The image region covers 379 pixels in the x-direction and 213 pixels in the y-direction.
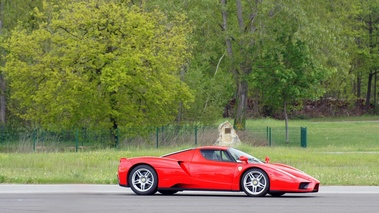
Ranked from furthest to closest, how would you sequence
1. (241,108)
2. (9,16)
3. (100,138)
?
(241,108) → (9,16) → (100,138)

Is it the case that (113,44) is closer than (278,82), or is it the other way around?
(113,44)

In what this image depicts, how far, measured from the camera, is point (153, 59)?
131ft

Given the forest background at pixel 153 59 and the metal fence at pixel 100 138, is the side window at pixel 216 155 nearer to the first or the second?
the metal fence at pixel 100 138

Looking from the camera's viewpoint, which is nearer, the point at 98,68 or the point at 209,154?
the point at 209,154

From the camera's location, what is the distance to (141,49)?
41000mm

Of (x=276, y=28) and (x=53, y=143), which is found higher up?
(x=276, y=28)

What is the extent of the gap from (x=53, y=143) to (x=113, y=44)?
5.80 metres

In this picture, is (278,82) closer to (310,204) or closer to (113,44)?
(113,44)

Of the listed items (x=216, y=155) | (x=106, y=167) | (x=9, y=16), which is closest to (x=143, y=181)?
(x=216, y=155)

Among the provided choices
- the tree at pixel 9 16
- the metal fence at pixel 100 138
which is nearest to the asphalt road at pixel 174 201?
the metal fence at pixel 100 138

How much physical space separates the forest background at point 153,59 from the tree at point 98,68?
6 cm

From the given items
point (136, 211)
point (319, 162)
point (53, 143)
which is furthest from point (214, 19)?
point (136, 211)

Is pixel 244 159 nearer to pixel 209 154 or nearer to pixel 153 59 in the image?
pixel 209 154

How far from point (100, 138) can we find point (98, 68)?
11.9 ft
